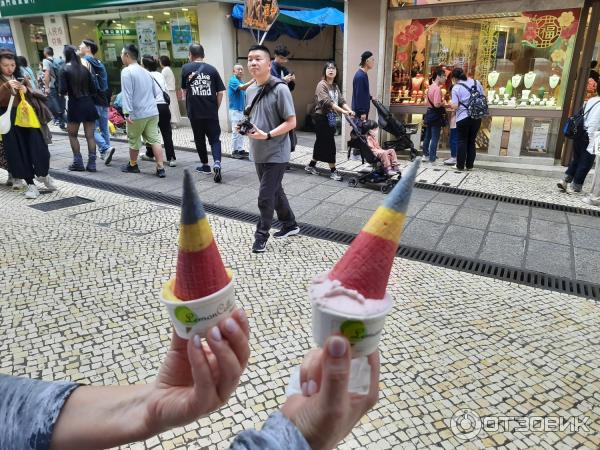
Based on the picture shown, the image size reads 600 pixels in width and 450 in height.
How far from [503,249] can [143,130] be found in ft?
17.9

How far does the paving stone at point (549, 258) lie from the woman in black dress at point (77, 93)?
644 centimetres

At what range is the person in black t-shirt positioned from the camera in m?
6.56

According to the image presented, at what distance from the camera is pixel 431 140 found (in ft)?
26.6

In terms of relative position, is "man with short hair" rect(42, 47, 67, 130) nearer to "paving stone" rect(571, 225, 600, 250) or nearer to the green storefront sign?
the green storefront sign

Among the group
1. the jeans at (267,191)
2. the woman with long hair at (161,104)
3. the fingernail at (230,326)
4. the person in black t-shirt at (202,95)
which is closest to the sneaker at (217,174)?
the person in black t-shirt at (202,95)

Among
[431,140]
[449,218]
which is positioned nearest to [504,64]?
[431,140]

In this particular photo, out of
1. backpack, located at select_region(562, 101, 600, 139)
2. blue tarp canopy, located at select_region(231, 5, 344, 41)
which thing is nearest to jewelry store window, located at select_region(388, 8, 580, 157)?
backpack, located at select_region(562, 101, 600, 139)

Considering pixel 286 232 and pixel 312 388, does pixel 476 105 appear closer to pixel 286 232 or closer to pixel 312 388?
pixel 286 232

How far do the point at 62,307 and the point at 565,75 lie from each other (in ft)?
26.9

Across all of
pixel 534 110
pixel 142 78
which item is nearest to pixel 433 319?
pixel 142 78

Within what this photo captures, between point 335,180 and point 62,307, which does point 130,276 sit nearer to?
point 62,307

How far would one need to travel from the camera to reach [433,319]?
10.1ft

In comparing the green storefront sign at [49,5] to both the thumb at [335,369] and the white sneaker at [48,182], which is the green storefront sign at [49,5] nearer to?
the white sneaker at [48,182]

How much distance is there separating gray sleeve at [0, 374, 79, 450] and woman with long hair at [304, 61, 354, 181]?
19.0 ft
